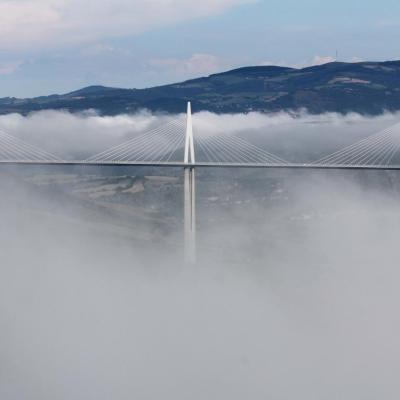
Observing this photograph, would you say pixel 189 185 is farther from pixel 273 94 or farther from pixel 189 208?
pixel 273 94

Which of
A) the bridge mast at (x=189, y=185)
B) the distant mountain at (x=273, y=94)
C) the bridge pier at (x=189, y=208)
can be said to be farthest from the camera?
the distant mountain at (x=273, y=94)

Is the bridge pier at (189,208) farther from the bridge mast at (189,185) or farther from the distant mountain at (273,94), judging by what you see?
the distant mountain at (273,94)

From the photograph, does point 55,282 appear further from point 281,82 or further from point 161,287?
point 281,82

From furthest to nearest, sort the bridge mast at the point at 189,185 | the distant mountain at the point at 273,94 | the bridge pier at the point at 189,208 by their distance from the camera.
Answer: the distant mountain at the point at 273,94 → the bridge pier at the point at 189,208 → the bridge mast at the point at 189,185

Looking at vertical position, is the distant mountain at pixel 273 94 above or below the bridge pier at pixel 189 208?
above

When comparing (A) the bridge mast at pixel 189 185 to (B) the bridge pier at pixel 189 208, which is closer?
(A) the bridge mast at pixel 189 185

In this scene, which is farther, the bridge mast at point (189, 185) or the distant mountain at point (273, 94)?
the distant mountain at point (273, 94)

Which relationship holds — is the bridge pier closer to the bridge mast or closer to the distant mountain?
the bridge mast

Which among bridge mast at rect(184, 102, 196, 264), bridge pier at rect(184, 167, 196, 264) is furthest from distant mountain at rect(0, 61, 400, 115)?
bridge mast at rect(184, 102, 196, 264)

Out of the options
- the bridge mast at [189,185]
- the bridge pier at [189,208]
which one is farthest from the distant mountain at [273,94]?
the bridge mast at [189,185]

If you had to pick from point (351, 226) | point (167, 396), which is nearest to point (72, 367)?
point (167, 396)
